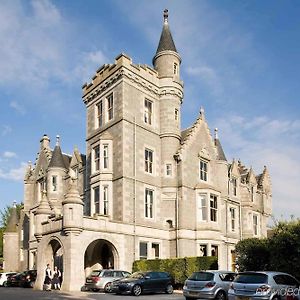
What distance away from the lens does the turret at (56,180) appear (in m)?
44.9

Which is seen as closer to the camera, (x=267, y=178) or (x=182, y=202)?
(x=182, y=202)

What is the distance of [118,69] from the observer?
122 ft

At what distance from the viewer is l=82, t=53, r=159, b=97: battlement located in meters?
37.1

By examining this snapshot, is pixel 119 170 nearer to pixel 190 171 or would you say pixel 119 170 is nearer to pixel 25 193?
pixel 190 171

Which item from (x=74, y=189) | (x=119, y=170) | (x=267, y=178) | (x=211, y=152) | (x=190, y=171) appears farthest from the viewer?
(x=267, y=178)

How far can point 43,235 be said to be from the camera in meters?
33.8

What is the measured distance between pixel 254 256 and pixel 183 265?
245 inches

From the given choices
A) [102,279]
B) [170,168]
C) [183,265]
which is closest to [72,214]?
[102,279]

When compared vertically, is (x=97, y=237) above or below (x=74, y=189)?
below

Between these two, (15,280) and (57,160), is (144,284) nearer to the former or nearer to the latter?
(15,280)

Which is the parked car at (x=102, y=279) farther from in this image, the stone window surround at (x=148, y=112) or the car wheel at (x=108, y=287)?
the stone window surround at (x=148, y=112)

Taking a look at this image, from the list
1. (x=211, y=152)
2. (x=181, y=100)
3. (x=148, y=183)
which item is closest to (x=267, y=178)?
(x=211, y=152)

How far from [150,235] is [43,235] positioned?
25.6 feet

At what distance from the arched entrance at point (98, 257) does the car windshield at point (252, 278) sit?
16751 millimetres
